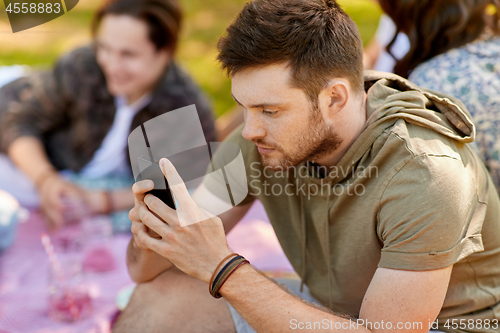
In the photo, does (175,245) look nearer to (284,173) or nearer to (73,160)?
(284,173)

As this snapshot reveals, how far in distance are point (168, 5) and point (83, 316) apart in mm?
1814

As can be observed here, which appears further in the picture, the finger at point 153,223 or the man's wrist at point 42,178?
the man's wrist at point 42,178

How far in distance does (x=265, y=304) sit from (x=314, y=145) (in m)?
0.49

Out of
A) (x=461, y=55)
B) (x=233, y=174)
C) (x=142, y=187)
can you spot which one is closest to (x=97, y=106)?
(x=233, y=174)

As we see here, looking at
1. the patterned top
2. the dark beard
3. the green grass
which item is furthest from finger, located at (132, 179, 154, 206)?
the green grass

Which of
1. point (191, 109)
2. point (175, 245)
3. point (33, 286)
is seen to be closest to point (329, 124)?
point (175, 245)

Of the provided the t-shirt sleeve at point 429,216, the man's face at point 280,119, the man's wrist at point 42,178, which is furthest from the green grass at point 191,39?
the t-shirt sleeve at point 429,216

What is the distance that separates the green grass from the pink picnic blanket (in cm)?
194

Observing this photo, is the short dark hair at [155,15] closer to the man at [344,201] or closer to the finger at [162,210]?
the man at [344,201]

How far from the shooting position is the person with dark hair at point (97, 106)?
262 centimetres

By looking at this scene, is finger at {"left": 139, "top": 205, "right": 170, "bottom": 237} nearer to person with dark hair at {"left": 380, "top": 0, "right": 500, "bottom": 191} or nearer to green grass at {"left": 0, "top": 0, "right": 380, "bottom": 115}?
person with dark hair at {"left": 380, "top": 0, "right": 500, "bottom": 191}

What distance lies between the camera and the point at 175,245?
1259 millimetres

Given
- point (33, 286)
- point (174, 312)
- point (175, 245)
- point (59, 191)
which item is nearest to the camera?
point (175, 245)

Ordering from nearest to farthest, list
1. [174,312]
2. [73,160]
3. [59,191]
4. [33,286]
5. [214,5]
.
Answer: [174,312]
[33,286]
[59,191]
[73,160]
[214,5]
